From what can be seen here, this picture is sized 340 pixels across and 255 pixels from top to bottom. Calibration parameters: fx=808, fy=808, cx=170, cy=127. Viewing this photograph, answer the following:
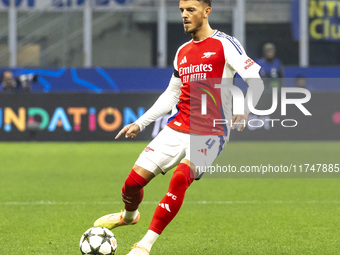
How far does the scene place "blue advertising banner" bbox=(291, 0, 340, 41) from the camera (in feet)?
80.7

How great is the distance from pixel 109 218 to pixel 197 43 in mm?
1644

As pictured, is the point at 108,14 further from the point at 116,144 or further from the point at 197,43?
the point at 197,43

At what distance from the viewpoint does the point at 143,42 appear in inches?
1003

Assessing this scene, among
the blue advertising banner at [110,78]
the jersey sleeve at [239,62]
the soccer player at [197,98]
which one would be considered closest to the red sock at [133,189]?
the soccer player at [197,98]

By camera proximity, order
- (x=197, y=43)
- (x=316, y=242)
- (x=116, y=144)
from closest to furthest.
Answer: (x=197, y=43), (x=316, y=242), (x=116, y=144)

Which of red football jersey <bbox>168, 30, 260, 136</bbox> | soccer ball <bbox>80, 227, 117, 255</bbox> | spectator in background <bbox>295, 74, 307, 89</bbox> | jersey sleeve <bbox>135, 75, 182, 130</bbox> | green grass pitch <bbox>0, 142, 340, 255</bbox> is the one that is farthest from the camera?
spectator in background <bbox>295, 74, 307, 89</bbox>

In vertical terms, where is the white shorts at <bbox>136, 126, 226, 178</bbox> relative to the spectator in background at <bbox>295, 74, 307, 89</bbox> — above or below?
above

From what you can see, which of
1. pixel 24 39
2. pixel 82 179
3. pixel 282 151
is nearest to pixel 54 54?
pixel 24 39

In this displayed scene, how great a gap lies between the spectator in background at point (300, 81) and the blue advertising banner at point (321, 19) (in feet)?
5.38

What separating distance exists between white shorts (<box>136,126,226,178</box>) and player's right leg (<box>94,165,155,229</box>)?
0.06 m

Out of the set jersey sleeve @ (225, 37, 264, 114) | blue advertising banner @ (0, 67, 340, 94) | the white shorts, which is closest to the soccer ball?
the white shorts

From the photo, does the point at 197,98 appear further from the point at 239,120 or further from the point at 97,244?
the point at 97,244

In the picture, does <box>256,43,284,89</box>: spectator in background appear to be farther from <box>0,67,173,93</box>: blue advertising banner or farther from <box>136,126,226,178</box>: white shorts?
<box>136,126,226,178</box>: white shorts

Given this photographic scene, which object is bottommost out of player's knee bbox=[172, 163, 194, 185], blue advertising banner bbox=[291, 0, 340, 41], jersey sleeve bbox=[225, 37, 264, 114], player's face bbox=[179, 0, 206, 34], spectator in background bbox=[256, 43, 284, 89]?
spectator in background bbox=[256, 43, 284, 89]
